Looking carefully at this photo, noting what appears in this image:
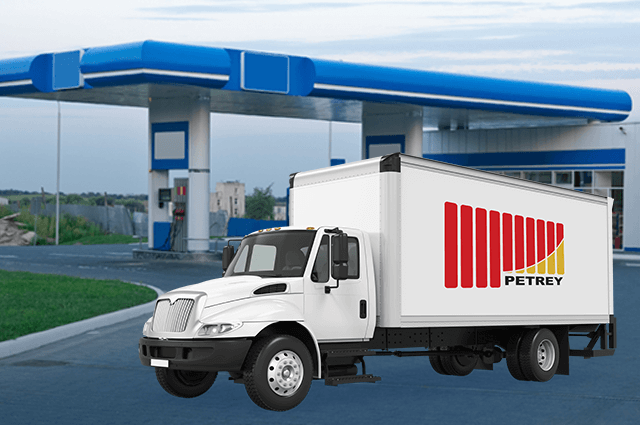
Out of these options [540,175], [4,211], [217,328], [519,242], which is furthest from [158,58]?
[4,211]

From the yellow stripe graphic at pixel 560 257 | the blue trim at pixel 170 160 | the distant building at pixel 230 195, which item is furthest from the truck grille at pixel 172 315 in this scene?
the distant building at pixel 230 195

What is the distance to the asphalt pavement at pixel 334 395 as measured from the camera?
887cm

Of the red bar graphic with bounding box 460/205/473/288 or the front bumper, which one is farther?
the red bar graphic with bounding box 460/205/473/288

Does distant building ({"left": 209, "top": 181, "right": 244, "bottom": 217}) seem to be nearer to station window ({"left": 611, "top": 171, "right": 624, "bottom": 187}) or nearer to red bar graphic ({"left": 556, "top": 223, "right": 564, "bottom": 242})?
station window ({"left": 611, "top": 171, "right": 624, "bottom": 187})

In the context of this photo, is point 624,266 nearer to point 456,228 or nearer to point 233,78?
point 233,78

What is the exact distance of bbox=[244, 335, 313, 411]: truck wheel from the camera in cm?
920

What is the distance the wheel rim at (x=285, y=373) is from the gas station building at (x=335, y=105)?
2157cm

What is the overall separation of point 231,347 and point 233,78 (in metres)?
23.0

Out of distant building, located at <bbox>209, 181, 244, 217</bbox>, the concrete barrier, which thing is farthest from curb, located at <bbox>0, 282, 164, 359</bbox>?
distant building, located at <bbox>209, 181, 244, 217</bbox>

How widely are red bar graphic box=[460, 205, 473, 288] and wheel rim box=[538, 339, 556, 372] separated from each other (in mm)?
1723

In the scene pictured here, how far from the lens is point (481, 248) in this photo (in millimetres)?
11273

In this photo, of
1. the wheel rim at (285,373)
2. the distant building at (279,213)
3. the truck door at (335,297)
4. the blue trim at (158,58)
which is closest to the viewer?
the wheel rim at (285,373)

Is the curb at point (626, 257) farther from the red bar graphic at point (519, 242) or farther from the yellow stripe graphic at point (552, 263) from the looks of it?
the red bar graphic at point (519, 242)

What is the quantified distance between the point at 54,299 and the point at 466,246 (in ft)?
36.3
